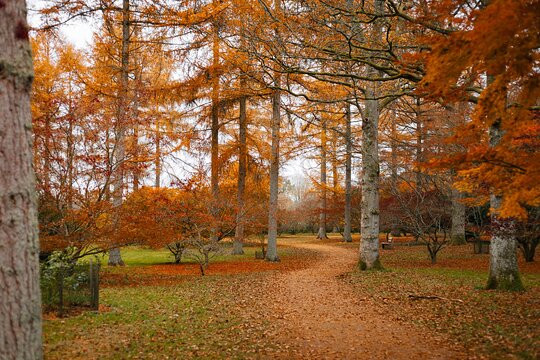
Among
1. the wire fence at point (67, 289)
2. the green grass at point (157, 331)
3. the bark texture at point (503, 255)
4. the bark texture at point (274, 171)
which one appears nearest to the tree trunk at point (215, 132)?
the bark texture at point (274, 171)

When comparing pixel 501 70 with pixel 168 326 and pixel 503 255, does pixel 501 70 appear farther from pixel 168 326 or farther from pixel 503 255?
pixel 503 255

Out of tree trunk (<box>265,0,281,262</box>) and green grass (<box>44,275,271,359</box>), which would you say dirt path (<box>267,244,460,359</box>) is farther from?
tree trunk (<box>265,0,281,262</box>)

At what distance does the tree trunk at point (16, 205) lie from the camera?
102 inches

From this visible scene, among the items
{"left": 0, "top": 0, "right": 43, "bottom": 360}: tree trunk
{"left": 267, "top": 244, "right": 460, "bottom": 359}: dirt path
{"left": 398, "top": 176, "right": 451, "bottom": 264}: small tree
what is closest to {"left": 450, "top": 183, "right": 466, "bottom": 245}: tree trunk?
{"left": 398, "top": 176, "right": 451, "bottom": 264}: small tree

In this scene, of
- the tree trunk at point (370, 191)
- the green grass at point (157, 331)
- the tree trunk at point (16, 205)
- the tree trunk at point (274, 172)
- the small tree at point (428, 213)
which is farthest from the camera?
the tree trunk at point (274, 172)

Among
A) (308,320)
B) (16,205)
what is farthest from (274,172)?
(16,205)

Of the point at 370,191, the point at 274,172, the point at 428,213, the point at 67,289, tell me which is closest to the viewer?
the point at 67,289

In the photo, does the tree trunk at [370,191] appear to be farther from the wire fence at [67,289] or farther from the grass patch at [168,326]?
the wire fence at [67,289]

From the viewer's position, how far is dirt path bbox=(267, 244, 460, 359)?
4965 mm

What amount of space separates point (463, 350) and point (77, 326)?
18.3ft

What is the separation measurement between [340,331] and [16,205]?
4912 mm

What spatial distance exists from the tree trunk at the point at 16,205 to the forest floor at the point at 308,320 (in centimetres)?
234

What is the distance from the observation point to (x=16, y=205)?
2.67 metres

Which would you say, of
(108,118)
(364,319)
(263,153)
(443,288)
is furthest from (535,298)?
(263,153)
